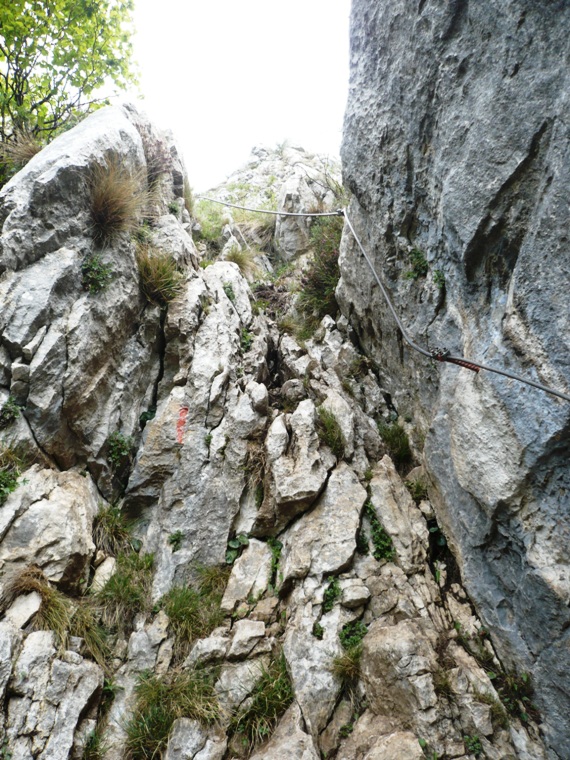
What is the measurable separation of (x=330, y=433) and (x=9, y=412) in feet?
13.2

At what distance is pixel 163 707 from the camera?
12.6 feet

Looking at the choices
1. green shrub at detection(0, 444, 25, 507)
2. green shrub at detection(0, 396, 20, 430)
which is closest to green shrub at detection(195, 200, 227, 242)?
green shrub at detection(0, 396, 20, 430)

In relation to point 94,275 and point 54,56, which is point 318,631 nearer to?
→ point 94,275

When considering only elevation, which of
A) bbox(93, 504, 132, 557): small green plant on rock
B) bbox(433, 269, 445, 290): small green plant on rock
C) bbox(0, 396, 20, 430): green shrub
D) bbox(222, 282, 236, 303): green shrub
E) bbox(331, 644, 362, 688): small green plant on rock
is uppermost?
bbox(222, 282, 236, 303): green shrub

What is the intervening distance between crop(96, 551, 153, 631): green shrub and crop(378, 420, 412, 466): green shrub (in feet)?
12.0

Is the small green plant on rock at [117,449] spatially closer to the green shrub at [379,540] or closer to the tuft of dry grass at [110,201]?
the tuft of dry grass at [110,201]

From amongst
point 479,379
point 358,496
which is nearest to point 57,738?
point 358,496

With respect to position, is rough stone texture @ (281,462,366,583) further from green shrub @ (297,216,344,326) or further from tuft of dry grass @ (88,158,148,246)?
tuft of dry grass @ (88,158,148,246)

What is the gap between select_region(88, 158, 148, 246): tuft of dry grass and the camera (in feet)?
21.1

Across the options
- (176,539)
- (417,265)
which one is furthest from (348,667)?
(417,265)

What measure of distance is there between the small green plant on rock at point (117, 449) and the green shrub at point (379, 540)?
11.2 ft

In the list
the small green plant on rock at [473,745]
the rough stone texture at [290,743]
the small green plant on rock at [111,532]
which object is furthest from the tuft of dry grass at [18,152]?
the small green plant on rock at [473,745]

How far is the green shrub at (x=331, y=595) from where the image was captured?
4.33 m

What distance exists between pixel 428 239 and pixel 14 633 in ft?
19.8
